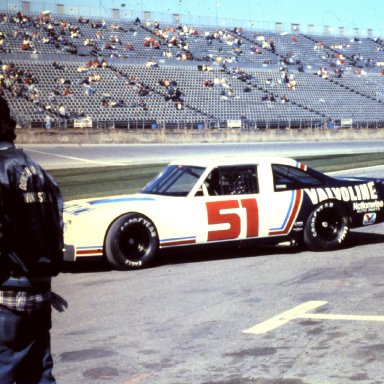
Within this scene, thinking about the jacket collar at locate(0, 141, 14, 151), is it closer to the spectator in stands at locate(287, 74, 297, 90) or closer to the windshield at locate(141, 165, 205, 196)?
the windshield at locate(141, 165, 205, 196)

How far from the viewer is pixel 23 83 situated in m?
40.7

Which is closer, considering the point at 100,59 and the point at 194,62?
the point at 100,59

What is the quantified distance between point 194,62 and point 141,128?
11.8m

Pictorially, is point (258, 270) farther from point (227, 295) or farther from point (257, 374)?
point (257, 374)

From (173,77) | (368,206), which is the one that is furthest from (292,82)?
(368,206)

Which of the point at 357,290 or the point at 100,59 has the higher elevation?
the point at 100,59

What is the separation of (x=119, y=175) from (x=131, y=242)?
554 inches

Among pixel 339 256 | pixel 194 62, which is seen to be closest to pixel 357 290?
pixel 339 256

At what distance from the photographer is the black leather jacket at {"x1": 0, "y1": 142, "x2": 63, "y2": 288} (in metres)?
3.00

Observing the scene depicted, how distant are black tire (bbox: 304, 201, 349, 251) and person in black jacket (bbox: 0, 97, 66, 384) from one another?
7407mm

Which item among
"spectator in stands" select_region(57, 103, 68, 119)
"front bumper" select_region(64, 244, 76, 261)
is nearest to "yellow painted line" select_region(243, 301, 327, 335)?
"front bumper" select_region(64, 244, 76, 261)

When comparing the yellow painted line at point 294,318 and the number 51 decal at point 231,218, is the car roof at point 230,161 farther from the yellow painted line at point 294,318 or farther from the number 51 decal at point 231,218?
the yellow painted line at point 294,318

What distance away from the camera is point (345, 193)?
10.5m

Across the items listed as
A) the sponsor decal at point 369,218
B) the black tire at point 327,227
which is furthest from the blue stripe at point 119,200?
the sponsor decal at point 369,218
